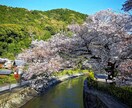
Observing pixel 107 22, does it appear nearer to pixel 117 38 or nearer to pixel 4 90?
pixel 117 38

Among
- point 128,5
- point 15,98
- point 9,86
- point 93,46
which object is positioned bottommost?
point 15,98

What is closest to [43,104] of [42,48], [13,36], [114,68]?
[42,48]

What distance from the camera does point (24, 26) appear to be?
84188mm

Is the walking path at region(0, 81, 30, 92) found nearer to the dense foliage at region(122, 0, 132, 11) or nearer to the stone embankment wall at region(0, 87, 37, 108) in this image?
the stone embankment wall at region(0, 87, 37, 108)

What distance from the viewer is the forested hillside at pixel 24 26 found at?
6730 cm

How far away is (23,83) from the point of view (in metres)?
31.8

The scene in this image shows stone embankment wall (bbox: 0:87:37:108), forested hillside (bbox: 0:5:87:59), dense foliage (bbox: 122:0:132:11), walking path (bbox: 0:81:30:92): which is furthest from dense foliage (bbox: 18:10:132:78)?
forested hillside (bbox: 0:5:87:59)

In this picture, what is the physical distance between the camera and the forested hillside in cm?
6730

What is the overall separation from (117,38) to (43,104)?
1447cm

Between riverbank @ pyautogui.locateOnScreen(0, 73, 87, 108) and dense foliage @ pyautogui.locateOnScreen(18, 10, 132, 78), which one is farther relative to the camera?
riverbank @ pyautogui.locateOnScreen(0, 73, 87, 108)

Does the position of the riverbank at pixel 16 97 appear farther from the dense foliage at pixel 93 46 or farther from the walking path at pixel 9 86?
the dense foliage at pixel 93 46

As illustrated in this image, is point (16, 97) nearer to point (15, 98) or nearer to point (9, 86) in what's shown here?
point (15, 98)

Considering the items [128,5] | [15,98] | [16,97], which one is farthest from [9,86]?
[128,5]

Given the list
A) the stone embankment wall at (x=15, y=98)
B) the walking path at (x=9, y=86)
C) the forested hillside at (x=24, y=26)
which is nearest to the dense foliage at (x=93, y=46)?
the stone embankment wall at (x=15, y=98)
